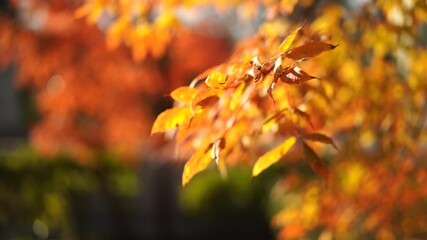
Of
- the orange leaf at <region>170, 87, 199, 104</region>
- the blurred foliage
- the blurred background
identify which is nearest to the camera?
the orange leaf at <region>170, 87, 199, 104</region>

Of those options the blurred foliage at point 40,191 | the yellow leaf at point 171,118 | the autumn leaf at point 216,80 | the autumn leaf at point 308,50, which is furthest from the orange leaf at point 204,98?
the blurred foliage at point 40,191

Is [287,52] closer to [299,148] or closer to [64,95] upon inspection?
[299,148]

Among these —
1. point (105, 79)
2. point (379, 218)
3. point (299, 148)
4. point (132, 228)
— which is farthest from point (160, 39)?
point (132, 228)

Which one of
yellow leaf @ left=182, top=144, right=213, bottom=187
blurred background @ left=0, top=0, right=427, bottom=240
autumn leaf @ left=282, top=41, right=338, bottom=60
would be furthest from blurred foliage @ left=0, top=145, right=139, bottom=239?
autumn leaf @ left=282, top=41, right=338, bottom=60

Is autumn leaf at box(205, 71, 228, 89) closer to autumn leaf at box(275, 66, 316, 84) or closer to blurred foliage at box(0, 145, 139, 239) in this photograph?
autumn leaf at box(275, 66, 316, 84)

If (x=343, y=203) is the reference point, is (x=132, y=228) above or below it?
above

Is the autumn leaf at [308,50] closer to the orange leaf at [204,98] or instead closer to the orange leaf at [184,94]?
the orange leaf at [204,98]

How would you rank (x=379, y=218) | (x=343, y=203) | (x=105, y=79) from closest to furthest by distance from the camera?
(x=379, y=218)
(x=343, y=203)
(x=105, y=79)
